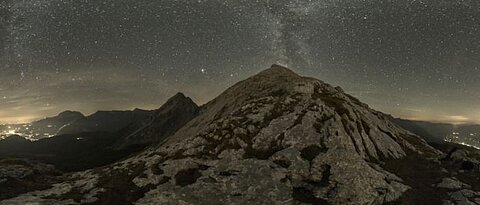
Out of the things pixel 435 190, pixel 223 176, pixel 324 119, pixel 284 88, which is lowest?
pixel 435 190

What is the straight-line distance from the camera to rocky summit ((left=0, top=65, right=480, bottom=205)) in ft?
170

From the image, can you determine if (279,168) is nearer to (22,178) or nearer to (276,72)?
(22,178)

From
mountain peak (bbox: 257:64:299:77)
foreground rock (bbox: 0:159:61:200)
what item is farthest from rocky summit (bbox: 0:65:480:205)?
mountain peak (bbox: 257:64:299:77)

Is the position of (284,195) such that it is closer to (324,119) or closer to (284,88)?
(324,119)

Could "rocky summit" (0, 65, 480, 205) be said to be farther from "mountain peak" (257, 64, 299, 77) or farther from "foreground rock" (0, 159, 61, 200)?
"mountain peak" (257, 64, 299, 77)

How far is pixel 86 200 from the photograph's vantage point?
164 ft

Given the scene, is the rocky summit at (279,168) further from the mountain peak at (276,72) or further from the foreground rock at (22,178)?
the mountain peak at (276,72)

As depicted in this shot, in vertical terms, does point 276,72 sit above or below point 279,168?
above

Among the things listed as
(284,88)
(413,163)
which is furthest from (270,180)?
(284,88)

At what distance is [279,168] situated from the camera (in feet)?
189

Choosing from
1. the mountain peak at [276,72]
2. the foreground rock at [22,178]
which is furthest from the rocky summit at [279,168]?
the mountain peak at [276,72]

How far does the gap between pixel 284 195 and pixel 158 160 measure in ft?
80.5

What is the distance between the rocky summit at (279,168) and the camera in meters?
51.7

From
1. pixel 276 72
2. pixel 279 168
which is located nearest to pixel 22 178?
pixel 279 168
